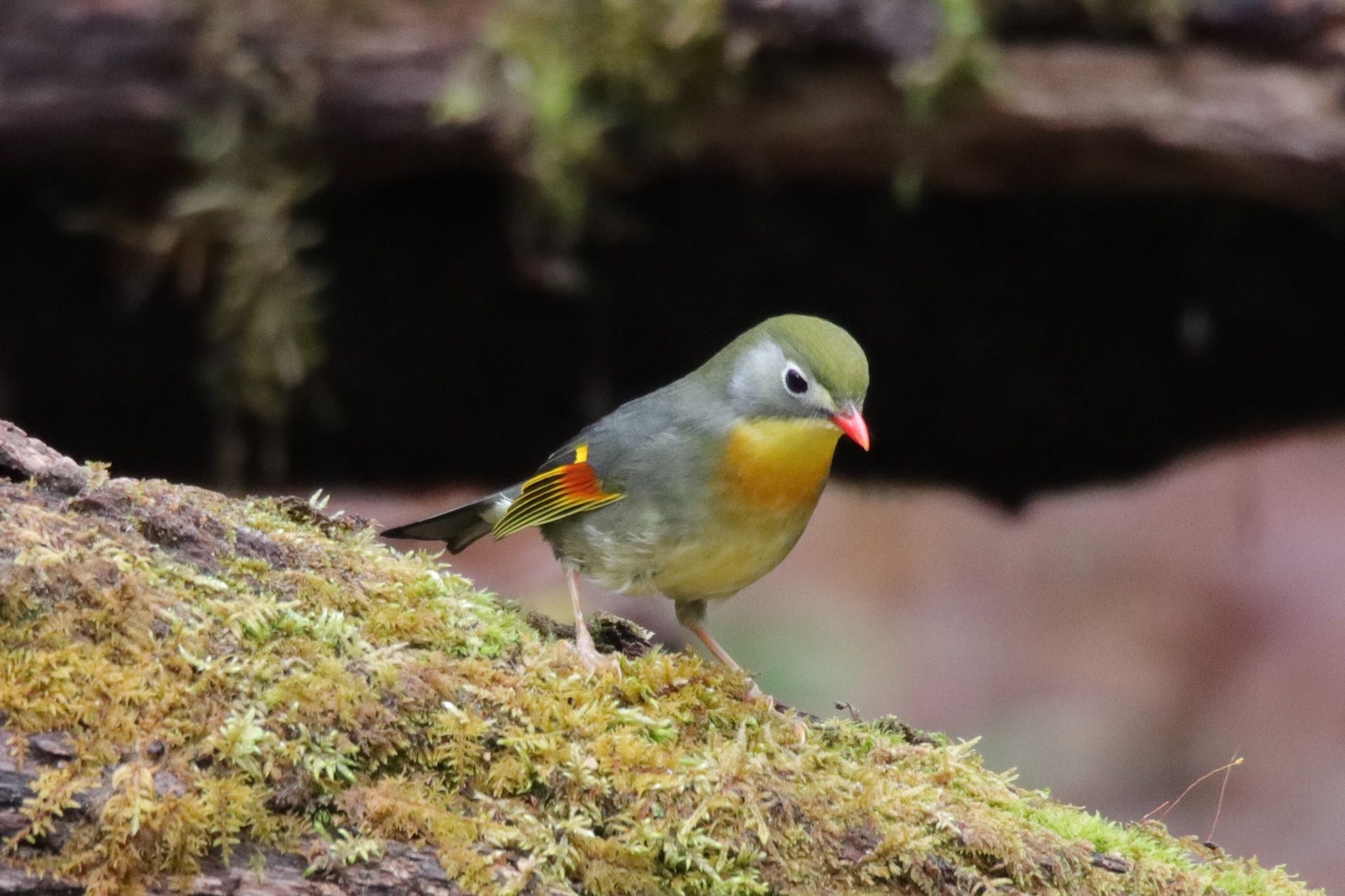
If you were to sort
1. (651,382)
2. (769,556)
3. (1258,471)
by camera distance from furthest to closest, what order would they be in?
(1258,471)
(651,382)
(769,556)

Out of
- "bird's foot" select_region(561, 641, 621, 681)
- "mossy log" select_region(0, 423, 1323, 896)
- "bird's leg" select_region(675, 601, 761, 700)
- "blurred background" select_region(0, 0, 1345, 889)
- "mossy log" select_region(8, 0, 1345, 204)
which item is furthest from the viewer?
"blurred background" select_region(0, 0, 1345, 889)

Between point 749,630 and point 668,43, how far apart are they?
520cm

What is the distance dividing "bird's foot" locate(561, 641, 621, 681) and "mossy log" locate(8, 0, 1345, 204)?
109 inches

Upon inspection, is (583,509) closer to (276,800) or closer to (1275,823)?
(276,800)

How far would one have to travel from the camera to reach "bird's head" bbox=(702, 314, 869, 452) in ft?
11.5

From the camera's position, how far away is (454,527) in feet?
13.6

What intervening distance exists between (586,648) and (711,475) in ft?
1.97

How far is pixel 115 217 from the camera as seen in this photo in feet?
18.7

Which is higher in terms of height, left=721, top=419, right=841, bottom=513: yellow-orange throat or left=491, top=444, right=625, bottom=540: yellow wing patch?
left=721, top=419, right=841, bottom=513: yellow-orange throat

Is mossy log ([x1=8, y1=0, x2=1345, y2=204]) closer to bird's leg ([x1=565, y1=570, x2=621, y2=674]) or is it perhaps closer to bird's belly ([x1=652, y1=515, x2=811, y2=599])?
bird's belly ([x1=652, y1=515, x2=811, y2=599])

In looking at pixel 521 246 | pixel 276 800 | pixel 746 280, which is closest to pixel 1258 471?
pixel 746 280

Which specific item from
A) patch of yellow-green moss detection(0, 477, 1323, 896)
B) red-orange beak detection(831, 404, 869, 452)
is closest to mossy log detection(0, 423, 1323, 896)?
patch of yellow-green moss detection(0, 477, 1323, 896)

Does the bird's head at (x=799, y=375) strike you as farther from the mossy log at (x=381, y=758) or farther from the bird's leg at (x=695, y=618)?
the mossy log at (x=381, y=758)

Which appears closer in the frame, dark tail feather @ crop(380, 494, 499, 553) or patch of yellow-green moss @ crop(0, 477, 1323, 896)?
patch of yellow-green moss @ crop(0, 477, 1323, 896)
